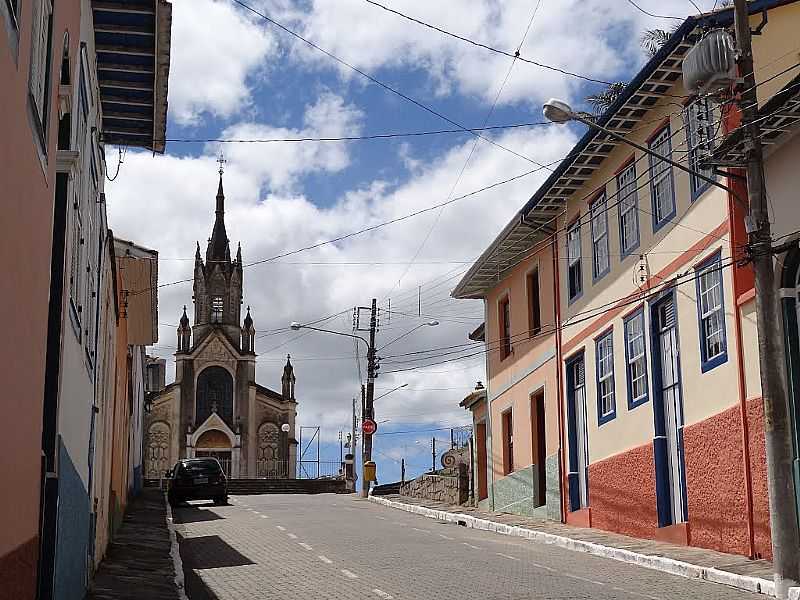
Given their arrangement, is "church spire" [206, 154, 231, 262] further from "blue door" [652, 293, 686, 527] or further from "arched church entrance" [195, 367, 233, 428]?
"blue door" [652, 293, 686, 527]

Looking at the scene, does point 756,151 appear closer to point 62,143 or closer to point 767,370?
point 767,370

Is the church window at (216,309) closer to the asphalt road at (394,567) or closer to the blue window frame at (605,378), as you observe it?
the asphalt road at (394,567)

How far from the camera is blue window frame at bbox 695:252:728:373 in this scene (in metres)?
17.5

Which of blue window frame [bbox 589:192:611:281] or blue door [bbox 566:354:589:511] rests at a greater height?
blue window frame [bbox 589:192:611:281]

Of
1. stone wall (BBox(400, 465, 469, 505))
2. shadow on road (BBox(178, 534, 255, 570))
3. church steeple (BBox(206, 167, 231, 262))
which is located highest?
church steeple (BBox(206, 167, 231, 262))

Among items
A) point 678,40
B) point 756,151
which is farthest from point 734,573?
point 678,40

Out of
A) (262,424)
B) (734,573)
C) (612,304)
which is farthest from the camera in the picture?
(262,424)

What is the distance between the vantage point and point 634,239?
71.4ft

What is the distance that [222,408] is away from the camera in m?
78.9

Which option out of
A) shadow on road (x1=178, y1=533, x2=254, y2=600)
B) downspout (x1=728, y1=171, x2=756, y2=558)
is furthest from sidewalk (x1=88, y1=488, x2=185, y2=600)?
downspout (x1=728, y1=171, x2=756, y2=558)

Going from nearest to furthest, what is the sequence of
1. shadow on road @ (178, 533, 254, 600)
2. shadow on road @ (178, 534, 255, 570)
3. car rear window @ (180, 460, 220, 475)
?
shadow on road @ (178, 533, 254, 600)
shadow on road @ (178, 534, 255, 570)
car rear window @ (180, 460, 220, 475)

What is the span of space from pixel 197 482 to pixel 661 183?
19.5 meters

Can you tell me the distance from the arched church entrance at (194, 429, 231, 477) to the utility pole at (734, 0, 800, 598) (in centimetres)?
6663

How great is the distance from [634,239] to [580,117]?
7.47 meters
